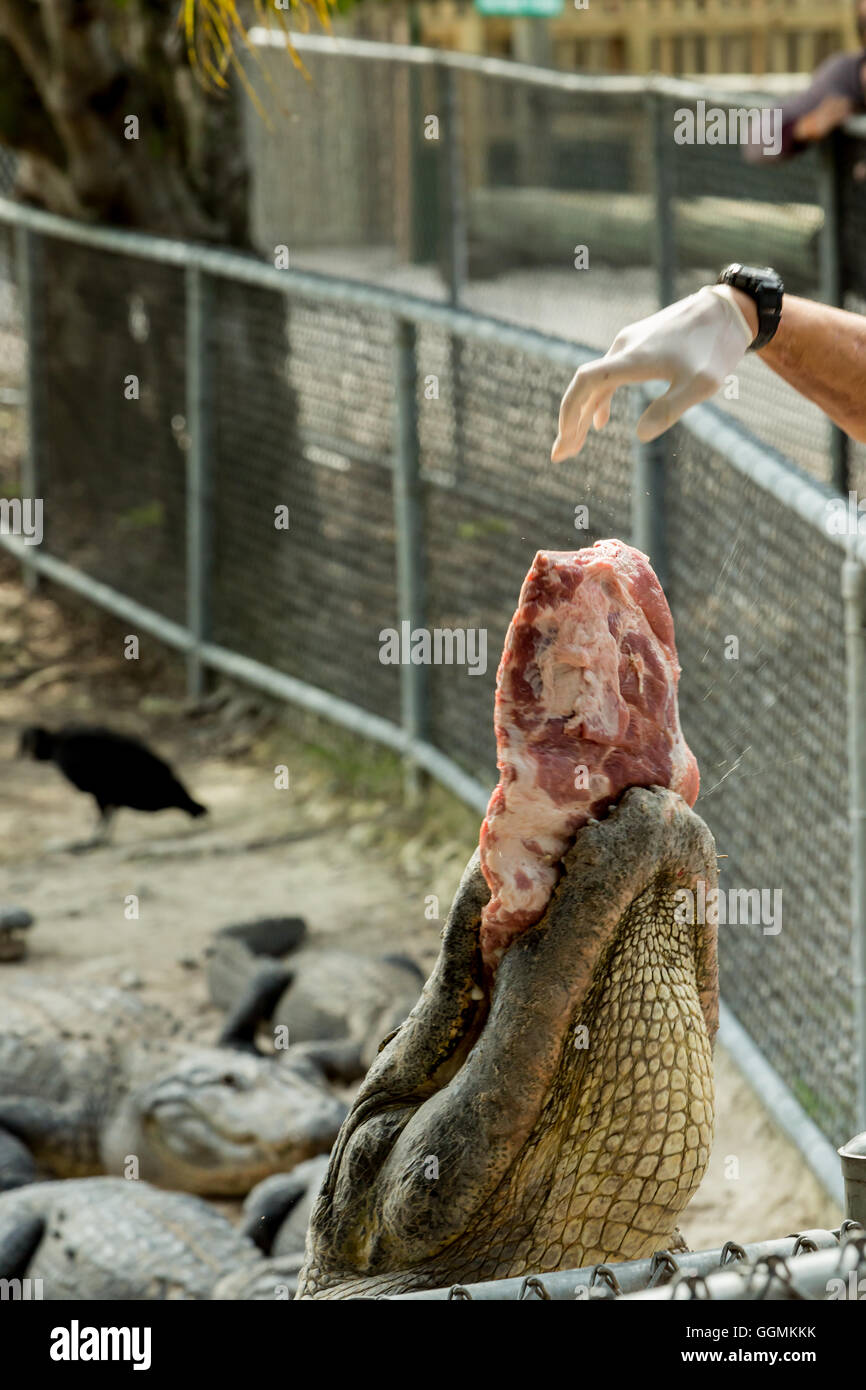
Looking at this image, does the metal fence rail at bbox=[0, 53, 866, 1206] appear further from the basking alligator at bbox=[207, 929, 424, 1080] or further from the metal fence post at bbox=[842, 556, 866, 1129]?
the basking alligator at bbox=[207, 929, 424, 1080]

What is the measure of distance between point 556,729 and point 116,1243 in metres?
2.42

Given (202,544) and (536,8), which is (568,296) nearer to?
(536,8)

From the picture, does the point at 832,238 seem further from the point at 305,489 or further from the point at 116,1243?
the point at 116,1243

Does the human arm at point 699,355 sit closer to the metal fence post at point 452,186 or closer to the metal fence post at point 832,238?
the metal fence post at point 832,238

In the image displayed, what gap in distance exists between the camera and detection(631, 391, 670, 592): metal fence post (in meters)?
4.73

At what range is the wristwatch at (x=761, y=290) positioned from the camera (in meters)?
2.13

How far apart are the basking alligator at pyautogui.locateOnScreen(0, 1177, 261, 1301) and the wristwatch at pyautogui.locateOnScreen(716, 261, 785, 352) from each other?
7.08ft

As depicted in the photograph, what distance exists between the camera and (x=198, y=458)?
7.73 m

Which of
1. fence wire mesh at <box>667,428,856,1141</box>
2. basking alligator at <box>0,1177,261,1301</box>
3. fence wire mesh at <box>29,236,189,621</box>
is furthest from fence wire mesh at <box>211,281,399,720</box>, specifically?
basking alligator at <box>0,1177,261,1301</box>

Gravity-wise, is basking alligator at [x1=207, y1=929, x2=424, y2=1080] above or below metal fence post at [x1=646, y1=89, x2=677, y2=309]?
below

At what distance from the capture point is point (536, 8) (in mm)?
11383
